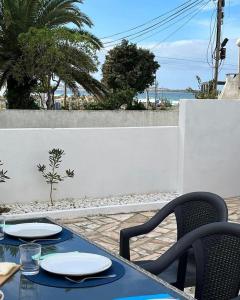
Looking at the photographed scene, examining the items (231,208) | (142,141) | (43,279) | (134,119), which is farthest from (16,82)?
(43,279)

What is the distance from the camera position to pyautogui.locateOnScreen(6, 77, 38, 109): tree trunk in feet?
53.9

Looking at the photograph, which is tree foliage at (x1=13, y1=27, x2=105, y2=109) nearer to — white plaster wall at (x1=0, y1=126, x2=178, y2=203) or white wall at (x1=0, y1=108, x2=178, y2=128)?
white wall at (x1=0, y1=108, x2=178, y2=128)

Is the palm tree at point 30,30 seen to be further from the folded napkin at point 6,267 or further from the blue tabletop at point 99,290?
the blue tabletop at point 99,290

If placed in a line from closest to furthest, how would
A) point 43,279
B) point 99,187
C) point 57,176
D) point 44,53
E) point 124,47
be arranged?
point 43,279 < point 57,176 < point 99,187 < point 44,53 < point 124,47

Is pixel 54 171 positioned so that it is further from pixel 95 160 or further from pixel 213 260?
pixel 213 260

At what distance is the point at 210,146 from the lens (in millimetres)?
7617

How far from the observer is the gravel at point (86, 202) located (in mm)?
6403

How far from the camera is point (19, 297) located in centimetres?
183

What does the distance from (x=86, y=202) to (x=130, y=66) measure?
2072 centimetres

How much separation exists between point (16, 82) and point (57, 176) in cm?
1029

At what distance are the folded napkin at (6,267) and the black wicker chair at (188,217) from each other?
108cm

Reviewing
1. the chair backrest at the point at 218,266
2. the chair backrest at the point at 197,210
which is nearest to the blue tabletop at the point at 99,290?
the chair backrest at the point at 218,266

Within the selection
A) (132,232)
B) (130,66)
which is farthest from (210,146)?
(130,66)

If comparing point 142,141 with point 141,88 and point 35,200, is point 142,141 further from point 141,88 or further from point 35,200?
point 141,88
